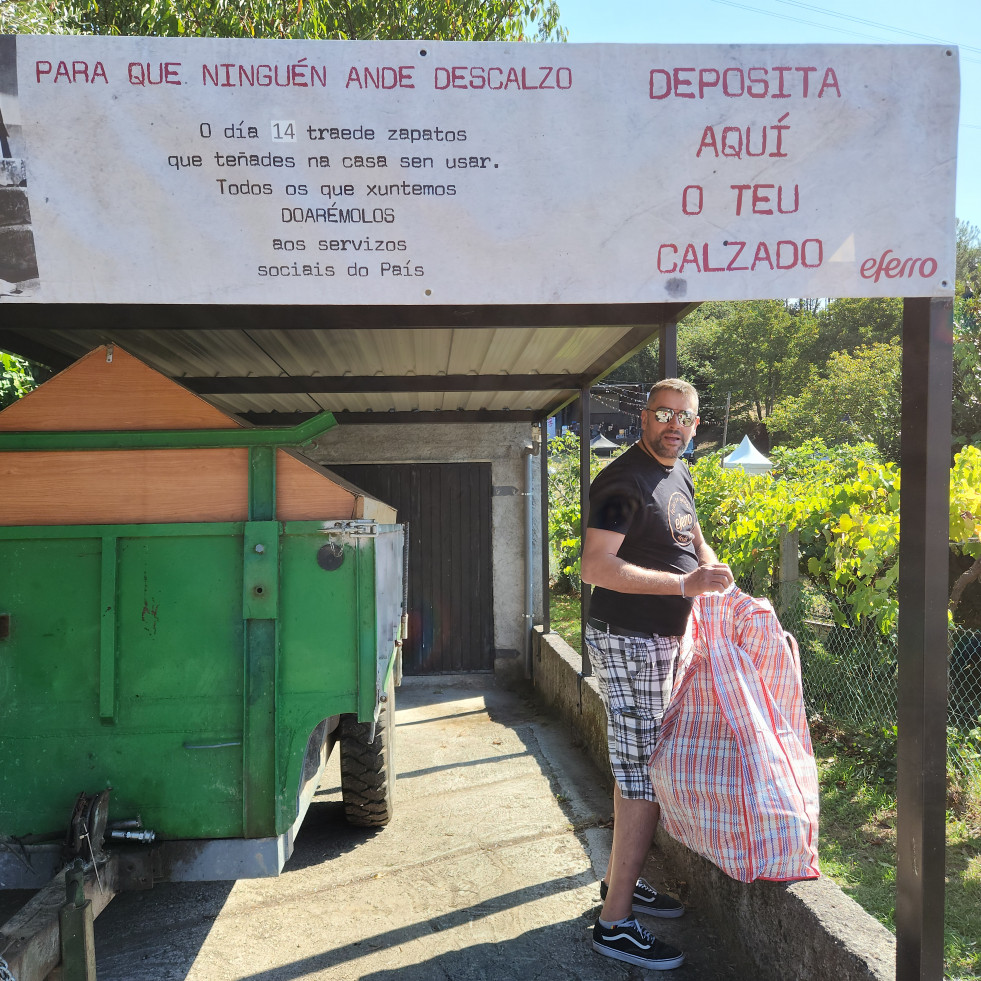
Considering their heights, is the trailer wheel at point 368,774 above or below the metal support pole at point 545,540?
below

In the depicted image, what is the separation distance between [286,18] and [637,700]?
976 cm

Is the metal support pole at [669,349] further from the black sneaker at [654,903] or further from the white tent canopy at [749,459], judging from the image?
the white tent canopy at [749,459]

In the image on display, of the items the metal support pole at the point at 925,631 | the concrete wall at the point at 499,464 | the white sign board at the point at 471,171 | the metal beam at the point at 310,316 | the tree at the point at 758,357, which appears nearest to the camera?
the white sign board at the point at 471,171

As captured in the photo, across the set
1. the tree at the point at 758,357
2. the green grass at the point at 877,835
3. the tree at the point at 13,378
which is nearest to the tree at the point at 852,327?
the tree at the point at 758,357

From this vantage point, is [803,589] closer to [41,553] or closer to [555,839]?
[555,839]

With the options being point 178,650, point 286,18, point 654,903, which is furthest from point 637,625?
point 286,18

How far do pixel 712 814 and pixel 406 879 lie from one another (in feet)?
5.75

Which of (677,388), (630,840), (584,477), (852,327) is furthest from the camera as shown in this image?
(852,327)

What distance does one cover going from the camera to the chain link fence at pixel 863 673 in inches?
165

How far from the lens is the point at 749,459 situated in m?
23.7

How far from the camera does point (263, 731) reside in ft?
8.43

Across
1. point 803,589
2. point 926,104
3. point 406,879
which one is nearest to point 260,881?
point 406,879

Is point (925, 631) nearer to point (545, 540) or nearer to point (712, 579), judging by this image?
point (712, 579)

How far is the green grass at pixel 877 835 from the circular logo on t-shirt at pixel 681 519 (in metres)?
1.56
